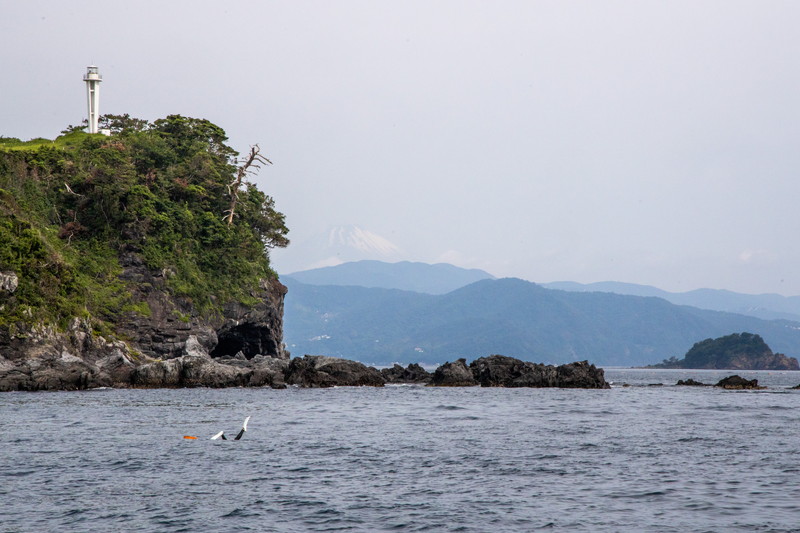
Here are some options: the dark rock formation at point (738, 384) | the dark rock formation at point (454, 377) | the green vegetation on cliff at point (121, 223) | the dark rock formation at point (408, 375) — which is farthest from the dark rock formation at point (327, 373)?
the dark rock formation at point (738, 384)

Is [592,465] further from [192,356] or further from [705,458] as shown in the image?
[192,356]

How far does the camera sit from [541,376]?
245 feet

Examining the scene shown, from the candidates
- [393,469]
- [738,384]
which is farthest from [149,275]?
[738,384]

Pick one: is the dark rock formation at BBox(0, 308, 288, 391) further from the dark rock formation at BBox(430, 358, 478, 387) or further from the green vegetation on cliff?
the dark rock formation at BBox(430, 358, 478, 387)

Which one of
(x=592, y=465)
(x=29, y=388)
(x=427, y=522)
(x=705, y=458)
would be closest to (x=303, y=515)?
(x=427, y=522)

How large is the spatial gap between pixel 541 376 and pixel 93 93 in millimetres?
63913

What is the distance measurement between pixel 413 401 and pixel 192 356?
2196 cm

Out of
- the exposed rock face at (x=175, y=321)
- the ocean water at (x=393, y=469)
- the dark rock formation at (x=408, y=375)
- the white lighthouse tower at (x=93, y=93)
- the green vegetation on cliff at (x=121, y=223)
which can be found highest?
the white lighthouse tower at (x=93, y=93)

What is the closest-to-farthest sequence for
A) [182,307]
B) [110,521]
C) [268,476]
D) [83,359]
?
[110,521] < [268,476] < [83,359] < [182,307]

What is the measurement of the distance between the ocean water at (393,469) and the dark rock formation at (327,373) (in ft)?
73.9

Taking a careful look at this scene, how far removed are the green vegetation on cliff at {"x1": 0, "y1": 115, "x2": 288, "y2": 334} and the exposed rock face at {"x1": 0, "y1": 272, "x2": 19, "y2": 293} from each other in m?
0.59

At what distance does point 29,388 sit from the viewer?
56.8 m

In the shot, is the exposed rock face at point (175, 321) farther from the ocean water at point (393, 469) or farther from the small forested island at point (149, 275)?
the ocean water at point (393, 469)

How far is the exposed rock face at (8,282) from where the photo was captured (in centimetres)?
5922
